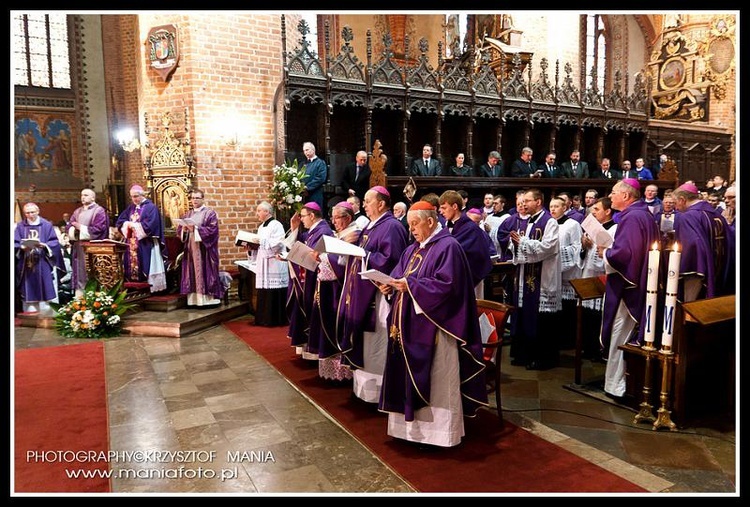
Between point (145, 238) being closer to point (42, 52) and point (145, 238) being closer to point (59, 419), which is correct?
point (59, 419)

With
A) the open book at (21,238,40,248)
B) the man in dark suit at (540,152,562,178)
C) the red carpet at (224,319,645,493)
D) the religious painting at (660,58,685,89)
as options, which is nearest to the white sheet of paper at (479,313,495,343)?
the red carpet at (224,319,645,493)

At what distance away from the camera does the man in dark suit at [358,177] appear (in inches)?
415

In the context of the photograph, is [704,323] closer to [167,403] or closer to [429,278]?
[429,278]

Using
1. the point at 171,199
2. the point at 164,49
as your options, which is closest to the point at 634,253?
the point at 171,199

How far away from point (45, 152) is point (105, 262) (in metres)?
10.8

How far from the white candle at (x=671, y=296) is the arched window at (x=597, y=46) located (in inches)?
738

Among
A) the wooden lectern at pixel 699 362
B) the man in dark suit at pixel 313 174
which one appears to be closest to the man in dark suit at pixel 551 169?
the man in dark suit at pixel 313 174

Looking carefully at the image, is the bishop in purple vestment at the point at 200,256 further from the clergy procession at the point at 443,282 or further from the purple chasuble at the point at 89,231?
the purple chasuble at the point at 89,231

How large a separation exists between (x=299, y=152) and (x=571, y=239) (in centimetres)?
632

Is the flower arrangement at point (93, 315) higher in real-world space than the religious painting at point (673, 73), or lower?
lower

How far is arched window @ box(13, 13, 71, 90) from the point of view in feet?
53.9

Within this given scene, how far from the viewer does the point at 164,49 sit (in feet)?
30.6

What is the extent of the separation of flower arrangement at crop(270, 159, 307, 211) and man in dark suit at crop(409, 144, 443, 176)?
307 cm

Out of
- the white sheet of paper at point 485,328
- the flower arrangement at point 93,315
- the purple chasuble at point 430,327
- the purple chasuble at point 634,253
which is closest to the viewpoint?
the purple chasuble at point 430,327
